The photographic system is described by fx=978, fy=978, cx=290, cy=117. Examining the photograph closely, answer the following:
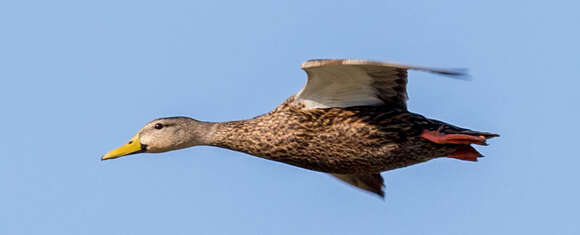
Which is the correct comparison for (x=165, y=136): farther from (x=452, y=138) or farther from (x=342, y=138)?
(x=452, y=138)

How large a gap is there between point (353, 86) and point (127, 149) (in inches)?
133

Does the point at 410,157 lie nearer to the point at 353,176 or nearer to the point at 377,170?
the point at 377,170

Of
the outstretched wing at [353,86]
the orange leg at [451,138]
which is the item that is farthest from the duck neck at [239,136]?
the orange leg at [451,138]

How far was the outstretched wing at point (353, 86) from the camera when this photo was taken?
12562 mm

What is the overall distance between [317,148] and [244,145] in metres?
1.06

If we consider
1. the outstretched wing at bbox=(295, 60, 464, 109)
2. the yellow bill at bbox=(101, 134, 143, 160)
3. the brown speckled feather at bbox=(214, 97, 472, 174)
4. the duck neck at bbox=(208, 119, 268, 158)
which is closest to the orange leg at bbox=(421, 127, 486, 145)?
the brown speckled feather at bbox=(214, 97, 472, 174)

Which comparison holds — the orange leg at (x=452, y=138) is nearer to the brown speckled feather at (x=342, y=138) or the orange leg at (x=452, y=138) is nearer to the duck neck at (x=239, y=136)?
the brown speckled feather at (x=342, y=138)

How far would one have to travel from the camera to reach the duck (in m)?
12.9

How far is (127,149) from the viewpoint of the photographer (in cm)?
1384

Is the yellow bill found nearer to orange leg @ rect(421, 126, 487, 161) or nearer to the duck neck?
the duck neck

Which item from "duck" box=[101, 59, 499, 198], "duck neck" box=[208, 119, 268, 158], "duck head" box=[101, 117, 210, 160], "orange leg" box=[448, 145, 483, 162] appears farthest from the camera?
"duck head" box=[101, 117, 210, 160]

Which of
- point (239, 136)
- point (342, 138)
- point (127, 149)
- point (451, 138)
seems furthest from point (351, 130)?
point (127, 149)

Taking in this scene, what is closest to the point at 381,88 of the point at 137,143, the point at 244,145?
the point at 244,145

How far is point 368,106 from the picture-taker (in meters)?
13.2
